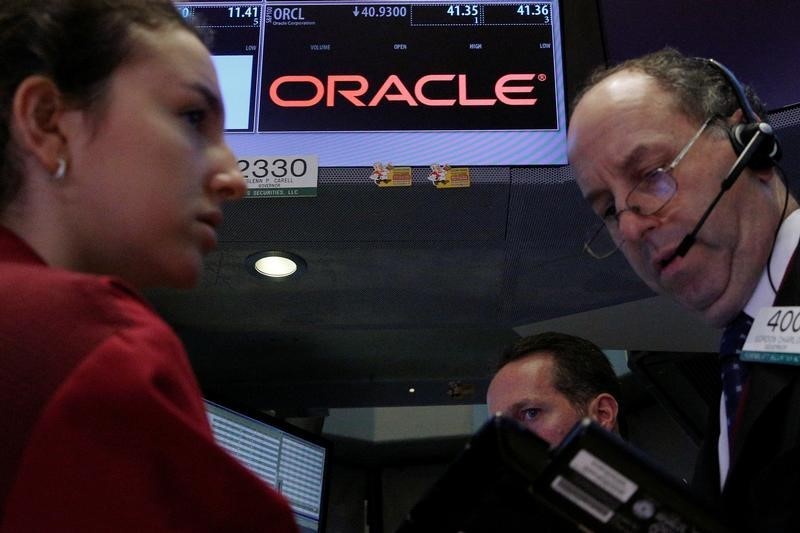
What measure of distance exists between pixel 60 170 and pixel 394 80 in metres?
1.35

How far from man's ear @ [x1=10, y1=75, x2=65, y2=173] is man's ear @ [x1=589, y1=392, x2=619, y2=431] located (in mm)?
1336

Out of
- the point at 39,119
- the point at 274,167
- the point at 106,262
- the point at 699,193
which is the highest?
the point at 274,167

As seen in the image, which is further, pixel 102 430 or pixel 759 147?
pixel 759 147

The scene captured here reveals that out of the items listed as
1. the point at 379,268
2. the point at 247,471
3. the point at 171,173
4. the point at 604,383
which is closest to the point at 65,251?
the point at 171,173

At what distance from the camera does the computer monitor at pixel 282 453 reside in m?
2.12

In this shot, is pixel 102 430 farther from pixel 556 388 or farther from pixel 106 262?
pixel 556 388

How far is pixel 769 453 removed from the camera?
0.86m

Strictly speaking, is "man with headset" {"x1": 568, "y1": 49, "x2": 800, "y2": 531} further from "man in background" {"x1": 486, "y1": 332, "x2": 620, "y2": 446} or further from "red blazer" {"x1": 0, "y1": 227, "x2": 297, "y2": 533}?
"red blazer" {"x1": 0, "y1": 227, "x2": 297, "y2": 533}

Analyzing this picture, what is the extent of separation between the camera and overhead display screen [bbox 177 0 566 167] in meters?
1.85

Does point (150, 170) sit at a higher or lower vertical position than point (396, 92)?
lower

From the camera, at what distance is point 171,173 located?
64 centimetres

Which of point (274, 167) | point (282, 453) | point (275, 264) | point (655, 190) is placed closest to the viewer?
point (655, 190)

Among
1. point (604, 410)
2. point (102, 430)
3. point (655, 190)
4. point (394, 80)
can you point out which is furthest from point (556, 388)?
Answer: point (102, 430)

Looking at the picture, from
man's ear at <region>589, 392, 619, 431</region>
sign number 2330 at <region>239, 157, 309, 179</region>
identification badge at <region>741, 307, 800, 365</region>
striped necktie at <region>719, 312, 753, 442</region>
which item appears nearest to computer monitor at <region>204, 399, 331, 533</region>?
sign number 2330 at <region>239, 157, 309, 179</region>
